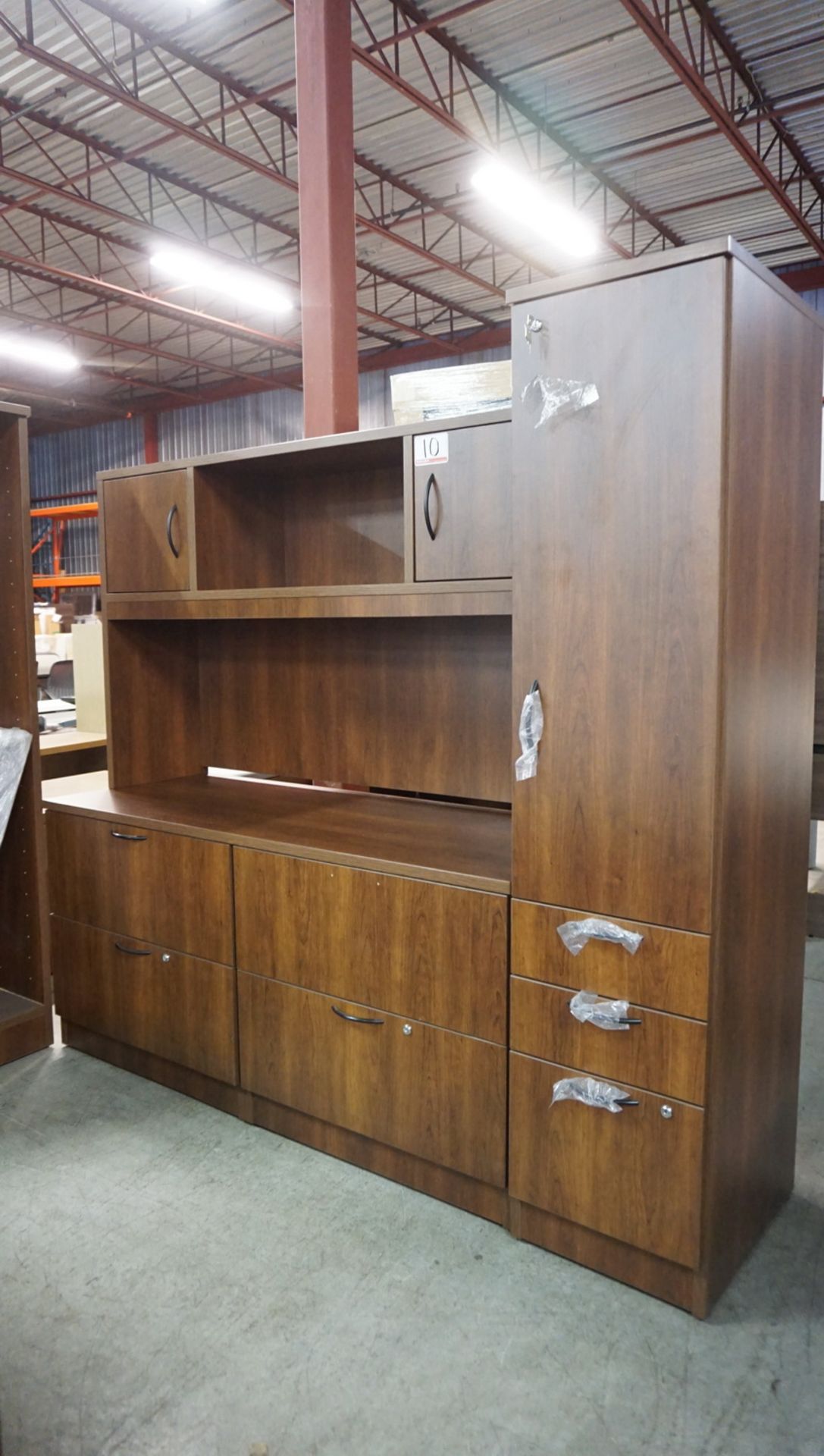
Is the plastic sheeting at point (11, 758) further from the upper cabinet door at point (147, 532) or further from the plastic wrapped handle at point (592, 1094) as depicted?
the plastic wrapped handle at point (592, 1094)

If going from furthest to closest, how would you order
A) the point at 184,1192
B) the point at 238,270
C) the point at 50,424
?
the point at 50,424, the point at 238,270, the point at 184,1192

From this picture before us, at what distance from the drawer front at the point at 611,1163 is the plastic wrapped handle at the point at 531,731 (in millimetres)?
594

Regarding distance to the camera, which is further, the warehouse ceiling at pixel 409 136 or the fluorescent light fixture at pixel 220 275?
the fluorescent light fixture at pixel 220 275

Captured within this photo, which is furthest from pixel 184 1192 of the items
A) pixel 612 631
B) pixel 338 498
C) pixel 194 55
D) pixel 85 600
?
pixel 85 600

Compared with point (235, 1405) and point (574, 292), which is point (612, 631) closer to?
point (574, 292)

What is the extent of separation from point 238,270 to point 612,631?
705cm

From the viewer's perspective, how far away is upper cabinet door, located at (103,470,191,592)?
275 centimetres

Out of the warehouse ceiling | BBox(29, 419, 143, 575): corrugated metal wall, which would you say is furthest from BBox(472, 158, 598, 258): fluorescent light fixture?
BBox(29, 419, 143, 575): corrugated metal wall

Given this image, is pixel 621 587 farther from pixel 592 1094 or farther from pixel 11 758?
pixel 11 758

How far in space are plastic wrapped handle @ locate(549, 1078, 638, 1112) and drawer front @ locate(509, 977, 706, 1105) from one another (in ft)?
0.07

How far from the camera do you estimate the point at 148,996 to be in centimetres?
264

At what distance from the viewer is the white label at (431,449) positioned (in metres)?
2.16

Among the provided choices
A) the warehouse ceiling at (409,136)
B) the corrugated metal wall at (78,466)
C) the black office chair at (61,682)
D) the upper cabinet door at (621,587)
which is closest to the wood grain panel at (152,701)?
the upper cabinet door at (621,587)

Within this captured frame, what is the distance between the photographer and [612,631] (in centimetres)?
174
